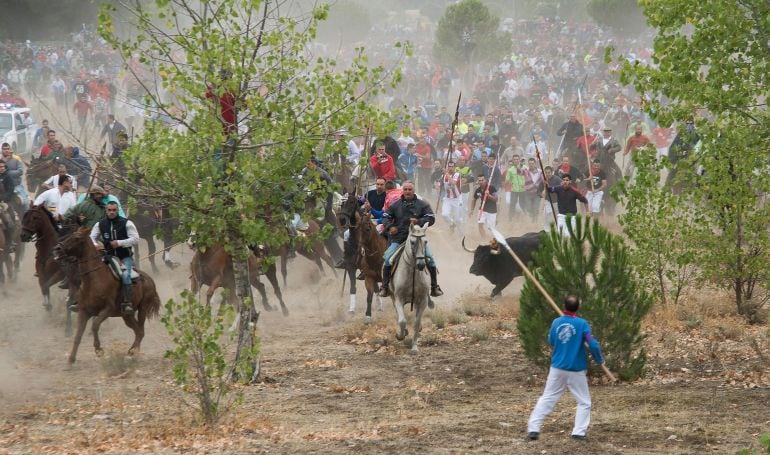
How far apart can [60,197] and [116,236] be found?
5.76 metres

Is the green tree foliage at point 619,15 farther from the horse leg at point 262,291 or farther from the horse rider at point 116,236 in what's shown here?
the horse rider at point 116,236

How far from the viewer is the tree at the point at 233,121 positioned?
1337 cm

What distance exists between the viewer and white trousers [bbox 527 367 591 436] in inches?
453

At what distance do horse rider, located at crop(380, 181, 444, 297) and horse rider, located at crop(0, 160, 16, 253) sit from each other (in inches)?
348

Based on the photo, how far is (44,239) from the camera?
19.1 meters

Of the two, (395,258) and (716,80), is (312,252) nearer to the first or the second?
(395,258)

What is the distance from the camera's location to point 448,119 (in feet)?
135

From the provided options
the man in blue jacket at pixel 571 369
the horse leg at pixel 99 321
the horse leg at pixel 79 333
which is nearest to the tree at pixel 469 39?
the horse leg at pixel 99 321

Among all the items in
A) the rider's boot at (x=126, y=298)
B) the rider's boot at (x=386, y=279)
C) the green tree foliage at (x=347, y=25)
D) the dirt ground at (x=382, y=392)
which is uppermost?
the green tree foliage at (x=347, y=25)

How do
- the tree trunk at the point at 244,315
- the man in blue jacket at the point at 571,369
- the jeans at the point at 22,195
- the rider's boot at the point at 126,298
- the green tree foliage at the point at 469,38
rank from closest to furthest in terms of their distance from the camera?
the man in blue jacket at the point at 571,369, the tree trunk at the point at 244,315, the rider's boot at the point at 126,298, the jeans at the point at 22,195, the green tree foliage at the point at 469,38

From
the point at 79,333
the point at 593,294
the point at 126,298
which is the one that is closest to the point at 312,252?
the point at 126,298

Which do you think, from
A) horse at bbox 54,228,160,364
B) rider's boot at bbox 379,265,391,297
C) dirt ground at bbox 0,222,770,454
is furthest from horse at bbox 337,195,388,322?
horse at bbox 54,228,160,364

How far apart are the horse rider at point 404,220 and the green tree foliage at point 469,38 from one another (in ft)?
130

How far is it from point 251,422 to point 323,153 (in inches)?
141
